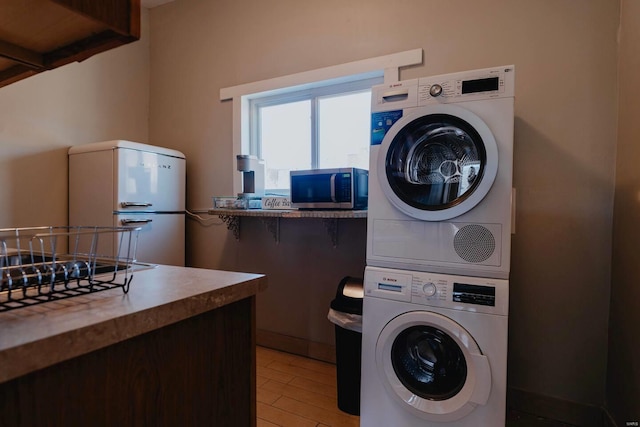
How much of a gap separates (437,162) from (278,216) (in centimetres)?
100

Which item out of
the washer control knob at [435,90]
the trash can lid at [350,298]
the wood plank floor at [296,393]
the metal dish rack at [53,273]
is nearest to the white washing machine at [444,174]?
the washer control knob at [435,90]

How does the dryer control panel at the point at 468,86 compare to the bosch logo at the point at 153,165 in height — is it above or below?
above

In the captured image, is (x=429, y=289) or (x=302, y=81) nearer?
(x=429, y=289)

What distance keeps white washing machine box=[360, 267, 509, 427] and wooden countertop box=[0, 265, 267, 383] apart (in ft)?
2.91

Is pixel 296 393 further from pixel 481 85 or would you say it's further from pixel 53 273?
pixel 481 85

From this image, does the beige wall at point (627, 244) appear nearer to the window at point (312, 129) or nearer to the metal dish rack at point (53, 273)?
the window at point (312, 129)

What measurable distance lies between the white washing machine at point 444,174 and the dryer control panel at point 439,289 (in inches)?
1.6

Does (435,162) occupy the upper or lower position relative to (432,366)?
upper

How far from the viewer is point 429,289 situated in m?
1.49

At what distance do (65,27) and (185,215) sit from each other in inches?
97.4

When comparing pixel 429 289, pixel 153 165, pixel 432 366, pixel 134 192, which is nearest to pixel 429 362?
pixel 432 366

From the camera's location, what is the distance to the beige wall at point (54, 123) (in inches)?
92.7

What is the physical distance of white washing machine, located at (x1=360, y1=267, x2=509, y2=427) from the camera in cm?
136

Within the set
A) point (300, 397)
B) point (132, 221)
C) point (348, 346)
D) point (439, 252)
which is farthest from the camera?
point (132, 221)
